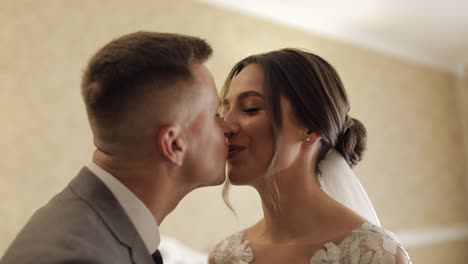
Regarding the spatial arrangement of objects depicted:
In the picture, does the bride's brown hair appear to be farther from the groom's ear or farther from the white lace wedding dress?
the groom's ear

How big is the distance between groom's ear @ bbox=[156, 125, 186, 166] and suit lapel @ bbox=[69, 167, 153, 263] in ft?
0.50

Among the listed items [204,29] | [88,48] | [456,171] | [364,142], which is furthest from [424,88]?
[364,142]

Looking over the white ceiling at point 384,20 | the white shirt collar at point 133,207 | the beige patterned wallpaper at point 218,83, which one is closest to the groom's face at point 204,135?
the white shirt collar at point 133,207

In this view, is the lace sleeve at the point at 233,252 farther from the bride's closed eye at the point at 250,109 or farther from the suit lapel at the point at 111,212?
the suit lapel at the point at 111,212

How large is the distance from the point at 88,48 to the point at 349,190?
2.24m

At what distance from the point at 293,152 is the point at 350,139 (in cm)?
23

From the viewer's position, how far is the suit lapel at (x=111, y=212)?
1178 mm

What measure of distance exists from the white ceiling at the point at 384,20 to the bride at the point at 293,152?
2.81 metres

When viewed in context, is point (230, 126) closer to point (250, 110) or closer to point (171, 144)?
point (250, 110)

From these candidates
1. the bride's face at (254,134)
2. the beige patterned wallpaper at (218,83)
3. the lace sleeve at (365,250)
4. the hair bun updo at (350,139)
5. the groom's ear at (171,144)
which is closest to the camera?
the groom's ear at (171,144)

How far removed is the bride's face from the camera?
Result: 5.38 ft

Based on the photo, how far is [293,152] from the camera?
1.68 metres

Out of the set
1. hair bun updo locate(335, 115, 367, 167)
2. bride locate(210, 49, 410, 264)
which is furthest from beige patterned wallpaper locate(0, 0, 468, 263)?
hair bun updo locate(335, 115, 367, 167)

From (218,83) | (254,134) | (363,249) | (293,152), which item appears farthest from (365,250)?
(218,83)
